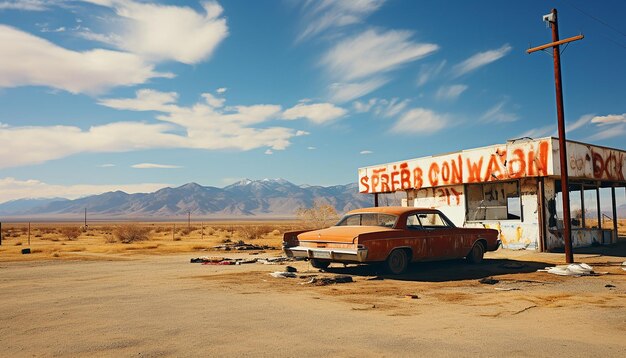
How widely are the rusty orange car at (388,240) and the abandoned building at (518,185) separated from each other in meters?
6.27

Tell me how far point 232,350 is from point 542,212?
→ 1594 centimetres

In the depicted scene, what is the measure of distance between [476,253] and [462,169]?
7.77m

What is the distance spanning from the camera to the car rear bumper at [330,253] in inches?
411

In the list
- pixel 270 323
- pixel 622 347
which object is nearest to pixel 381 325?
pixel 270 323

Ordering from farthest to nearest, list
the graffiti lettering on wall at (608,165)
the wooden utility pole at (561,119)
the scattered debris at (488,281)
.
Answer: the graffiti lettering on wall at (608,165), the wooden utility pole at (561,119), the scattered debris at (488,281)

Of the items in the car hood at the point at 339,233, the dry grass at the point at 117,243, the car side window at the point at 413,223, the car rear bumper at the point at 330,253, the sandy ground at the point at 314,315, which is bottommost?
the dry grass at the point at 117,243

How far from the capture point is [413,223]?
12000 millimetres

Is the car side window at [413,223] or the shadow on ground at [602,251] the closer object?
the car side window at [413,223]

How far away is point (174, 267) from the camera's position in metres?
14.3

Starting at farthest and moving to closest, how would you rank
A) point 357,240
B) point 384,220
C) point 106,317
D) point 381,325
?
point 384,220
point 357,240
point 106,317
point 381,325

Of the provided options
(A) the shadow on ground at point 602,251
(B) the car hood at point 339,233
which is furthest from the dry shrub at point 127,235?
(A) the shadow on ground at point 602,251

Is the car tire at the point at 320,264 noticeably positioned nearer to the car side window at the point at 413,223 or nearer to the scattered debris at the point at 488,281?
the car side window at the point at 413,223

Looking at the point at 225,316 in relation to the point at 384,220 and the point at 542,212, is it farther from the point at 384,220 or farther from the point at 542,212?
the point at 542,212

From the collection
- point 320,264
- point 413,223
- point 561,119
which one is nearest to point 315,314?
point 413,223
